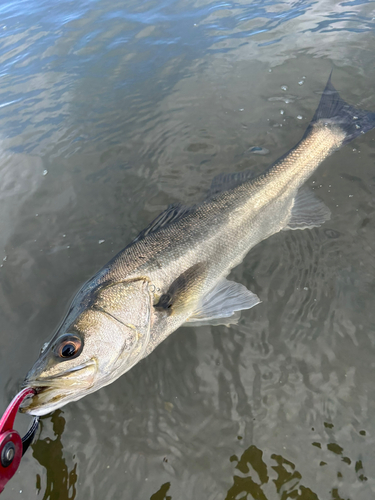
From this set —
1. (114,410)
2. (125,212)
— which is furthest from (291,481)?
(125,212)

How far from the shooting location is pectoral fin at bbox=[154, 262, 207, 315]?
3098mm

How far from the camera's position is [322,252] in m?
3.79

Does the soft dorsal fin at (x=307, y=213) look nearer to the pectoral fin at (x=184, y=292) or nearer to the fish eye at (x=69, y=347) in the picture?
the pectoral fin at (x=184, y=292)

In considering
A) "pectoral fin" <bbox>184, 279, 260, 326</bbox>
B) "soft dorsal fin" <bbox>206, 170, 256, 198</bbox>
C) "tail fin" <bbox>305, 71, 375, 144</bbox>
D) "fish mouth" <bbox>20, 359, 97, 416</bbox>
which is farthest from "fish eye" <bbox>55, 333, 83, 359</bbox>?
"tail fin" <bbox>305, 71, 375, 144</bbox>

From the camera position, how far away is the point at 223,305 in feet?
10.9

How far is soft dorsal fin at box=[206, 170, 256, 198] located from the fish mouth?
2.33 metres

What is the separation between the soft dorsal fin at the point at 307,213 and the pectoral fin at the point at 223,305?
1095 mm

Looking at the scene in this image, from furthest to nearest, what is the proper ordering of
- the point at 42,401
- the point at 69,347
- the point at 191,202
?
the point at 191,202
the point at 69,347
the point at 42,401

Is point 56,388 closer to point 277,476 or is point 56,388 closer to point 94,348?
point 94,348

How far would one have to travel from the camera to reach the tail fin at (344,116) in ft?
14.1

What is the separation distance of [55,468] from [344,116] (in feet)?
16.9

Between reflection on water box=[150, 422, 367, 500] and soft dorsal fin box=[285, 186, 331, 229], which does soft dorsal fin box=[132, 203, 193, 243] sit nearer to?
soft dorsal fin box=[285, 186, 331, 229]

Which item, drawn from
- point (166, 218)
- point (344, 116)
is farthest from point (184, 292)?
point (344, 116)

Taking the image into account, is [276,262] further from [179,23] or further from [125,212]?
[179,23]
